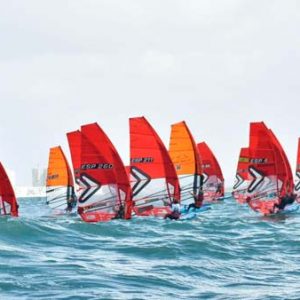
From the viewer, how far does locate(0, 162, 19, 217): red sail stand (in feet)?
112

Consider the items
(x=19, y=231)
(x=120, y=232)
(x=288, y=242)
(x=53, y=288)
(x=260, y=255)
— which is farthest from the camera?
(x=120, y=232)

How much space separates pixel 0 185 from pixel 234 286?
73.2 ft

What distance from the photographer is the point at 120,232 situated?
85.6ft

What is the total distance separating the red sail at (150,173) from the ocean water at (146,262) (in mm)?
4996

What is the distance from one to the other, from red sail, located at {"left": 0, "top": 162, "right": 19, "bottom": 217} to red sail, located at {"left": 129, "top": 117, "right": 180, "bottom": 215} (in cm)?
594

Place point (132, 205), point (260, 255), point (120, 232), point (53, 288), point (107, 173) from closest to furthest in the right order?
point (53, 288) < point (260, 255) < point (120, 232) < point (107, 173) < point (132, 205)

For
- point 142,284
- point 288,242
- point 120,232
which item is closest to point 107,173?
point 120,232

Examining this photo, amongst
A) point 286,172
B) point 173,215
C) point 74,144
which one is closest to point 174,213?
point 173,215

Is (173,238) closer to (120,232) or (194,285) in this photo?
(120,232)

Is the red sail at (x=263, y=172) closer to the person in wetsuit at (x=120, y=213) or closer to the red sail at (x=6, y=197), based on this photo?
the person in wetsuit at (x=120, y=213)

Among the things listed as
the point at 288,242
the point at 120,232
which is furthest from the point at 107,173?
the point at 288,242

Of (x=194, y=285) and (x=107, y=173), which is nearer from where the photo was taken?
(x=194, y=285)

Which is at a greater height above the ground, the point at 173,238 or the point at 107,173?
the point at 107,173

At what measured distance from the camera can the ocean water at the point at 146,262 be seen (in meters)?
13.3
